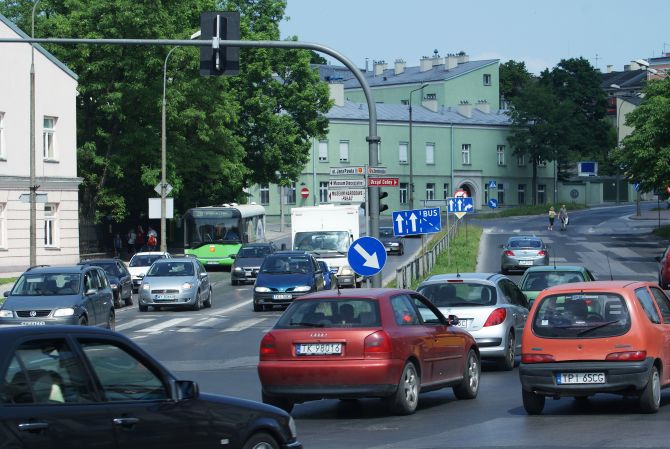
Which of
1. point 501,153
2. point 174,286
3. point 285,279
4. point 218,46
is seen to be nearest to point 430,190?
point 501,153

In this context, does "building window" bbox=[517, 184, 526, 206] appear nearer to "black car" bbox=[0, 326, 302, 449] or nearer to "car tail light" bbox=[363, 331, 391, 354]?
"car tail light" bbox=[363, 331, 391, 354]

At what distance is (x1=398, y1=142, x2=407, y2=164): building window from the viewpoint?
11144 centimetres

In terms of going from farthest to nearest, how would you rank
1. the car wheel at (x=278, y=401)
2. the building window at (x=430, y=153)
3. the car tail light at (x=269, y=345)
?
the building window at (x=430, y=153) < the car wheel at (x=278, y=401) < the car tail light at (x=269, y=345)

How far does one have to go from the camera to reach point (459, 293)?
782 inches

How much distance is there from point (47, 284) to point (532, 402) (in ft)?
48.9

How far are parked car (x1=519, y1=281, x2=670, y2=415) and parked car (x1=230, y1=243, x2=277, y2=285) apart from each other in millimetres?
35260

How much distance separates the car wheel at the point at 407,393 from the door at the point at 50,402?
7335 millimetres

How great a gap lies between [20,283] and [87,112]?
3508 cm

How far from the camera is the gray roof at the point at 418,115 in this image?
108750 mm

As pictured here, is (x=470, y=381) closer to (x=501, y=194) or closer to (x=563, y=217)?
(x=563, y=217)

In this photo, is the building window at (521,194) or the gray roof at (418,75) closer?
the building window at (521,194)

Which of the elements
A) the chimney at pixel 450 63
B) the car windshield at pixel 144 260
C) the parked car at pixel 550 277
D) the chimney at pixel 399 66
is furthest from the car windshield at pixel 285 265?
the chimney at pixel 399 66

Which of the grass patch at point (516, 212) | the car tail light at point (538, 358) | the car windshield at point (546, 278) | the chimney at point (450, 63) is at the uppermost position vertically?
the chimney at point (450, 63)

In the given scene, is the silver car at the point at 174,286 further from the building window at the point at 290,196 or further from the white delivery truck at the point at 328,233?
the building window at the point at 290,196
